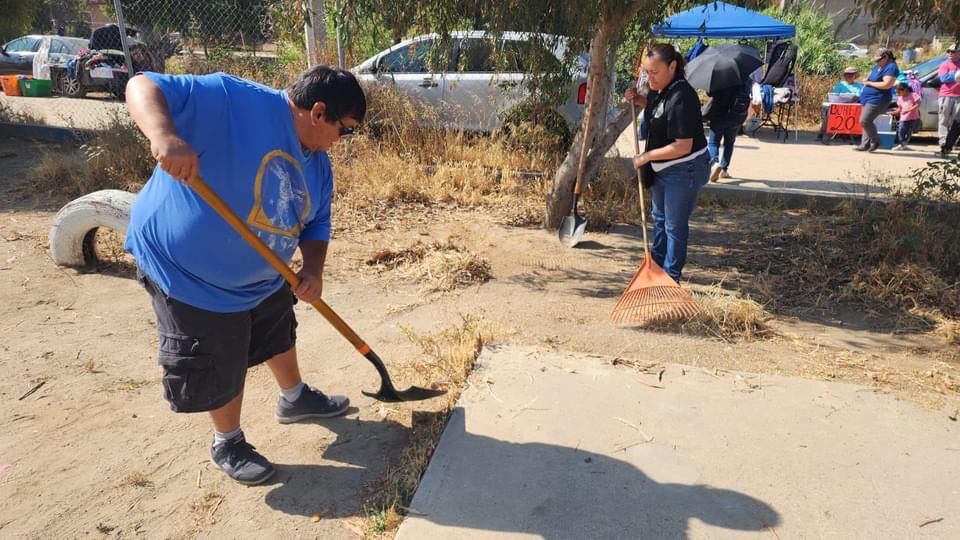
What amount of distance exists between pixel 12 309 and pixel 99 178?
3016 mm

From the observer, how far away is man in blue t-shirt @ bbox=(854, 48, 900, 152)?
10258 millimetres

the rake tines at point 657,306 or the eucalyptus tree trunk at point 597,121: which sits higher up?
the eucalyptus tree trunk at point 597,121

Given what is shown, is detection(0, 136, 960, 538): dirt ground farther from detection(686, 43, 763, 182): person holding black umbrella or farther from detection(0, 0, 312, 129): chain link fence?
detection(0, 0, 312, 129): chain link fence

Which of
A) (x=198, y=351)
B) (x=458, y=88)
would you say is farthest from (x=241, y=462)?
(x=458, y=88)

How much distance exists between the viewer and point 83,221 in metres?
4.52

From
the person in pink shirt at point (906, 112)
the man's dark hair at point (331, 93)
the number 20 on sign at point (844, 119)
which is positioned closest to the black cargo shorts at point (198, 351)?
the man's dark hair at point (331, 93)

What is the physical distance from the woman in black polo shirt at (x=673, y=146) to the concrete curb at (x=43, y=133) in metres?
7.62

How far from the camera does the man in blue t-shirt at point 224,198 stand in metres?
1.99

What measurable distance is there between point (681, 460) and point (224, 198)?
1.95 meters

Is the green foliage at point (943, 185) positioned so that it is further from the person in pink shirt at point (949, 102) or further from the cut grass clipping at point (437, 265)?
the person in pink shirt at point (949, 102)

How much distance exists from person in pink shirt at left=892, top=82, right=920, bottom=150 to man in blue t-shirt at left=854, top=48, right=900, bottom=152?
31 centimetres

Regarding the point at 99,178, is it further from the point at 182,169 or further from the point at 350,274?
the point at 182,169

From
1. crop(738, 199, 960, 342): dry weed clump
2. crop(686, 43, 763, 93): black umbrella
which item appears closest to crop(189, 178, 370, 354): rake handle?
crop(738, 199, 960, 342): dry weed clump

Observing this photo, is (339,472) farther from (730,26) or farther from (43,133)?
(730,26)
